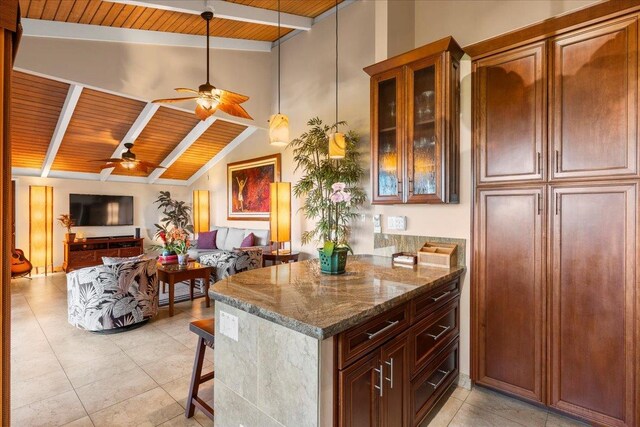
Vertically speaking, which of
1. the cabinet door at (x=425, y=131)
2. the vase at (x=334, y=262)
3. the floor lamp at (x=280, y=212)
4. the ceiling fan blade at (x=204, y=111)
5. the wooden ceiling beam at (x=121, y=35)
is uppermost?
the wooden ceiling beam at (x=121, y=35)

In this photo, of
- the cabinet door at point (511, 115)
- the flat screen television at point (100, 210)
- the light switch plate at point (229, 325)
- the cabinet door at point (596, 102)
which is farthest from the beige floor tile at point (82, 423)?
the flat screen television at point (100, 210)

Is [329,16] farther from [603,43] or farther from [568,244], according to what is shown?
[568,244]

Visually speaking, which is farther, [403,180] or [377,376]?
[403,180]

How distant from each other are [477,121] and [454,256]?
1.09 metres

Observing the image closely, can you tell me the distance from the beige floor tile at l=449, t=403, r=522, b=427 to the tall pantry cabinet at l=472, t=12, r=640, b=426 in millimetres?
258

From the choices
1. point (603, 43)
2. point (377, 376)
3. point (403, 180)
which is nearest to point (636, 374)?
point (377, 376)

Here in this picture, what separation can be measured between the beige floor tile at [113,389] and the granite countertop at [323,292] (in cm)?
148

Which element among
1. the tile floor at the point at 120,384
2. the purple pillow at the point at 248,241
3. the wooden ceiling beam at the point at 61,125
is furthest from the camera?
the purple pillow at the point at 248,241

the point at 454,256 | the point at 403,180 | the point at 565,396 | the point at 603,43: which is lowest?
the point at 565,396

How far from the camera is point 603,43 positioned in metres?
2.00

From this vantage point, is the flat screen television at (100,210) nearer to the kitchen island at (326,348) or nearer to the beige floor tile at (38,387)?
the beige floor tile at (38,387)

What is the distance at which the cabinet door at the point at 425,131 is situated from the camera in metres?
2.41

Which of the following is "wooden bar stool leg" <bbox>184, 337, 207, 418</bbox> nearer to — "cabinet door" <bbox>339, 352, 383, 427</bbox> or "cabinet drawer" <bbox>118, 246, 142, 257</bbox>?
"cabinet door" <bbox>339, 352, 383, 427</bbox>

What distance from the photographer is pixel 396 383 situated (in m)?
1.70
